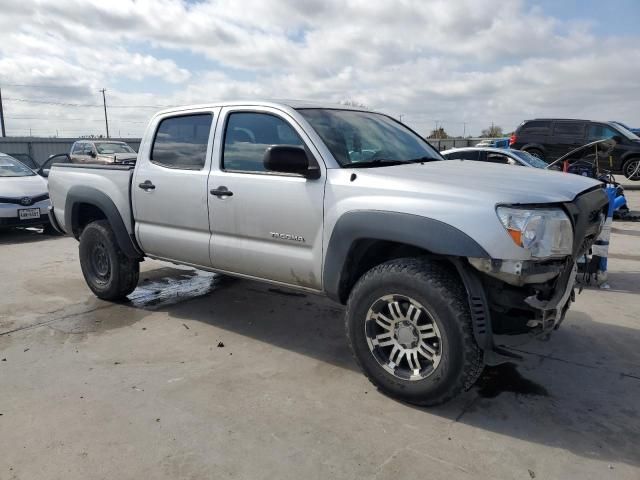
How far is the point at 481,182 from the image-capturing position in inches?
123

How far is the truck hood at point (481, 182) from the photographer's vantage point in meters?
2.89

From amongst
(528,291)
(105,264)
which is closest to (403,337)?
(528,291)

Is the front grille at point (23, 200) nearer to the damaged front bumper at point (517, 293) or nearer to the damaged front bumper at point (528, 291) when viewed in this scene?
the damaged front bumper at point (517, 293)

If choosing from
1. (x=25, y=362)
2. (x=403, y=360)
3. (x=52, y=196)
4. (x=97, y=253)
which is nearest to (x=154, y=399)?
(x=25, y=362)

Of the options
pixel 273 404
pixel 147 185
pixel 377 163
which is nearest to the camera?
pixel 273 404

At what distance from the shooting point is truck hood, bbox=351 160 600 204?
9.49 ft

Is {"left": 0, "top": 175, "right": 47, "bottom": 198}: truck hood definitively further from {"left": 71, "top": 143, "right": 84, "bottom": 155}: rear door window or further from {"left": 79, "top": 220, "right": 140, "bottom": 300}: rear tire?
{"left": 71, "top": 143, "right": 84, "bottom": 155}: rear door window

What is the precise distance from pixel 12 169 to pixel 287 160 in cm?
892

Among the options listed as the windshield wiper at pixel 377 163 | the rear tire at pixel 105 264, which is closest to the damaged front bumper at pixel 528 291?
the windshield wiper at pixel 377 163

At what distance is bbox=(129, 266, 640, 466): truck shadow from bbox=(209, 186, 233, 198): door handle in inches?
50.1

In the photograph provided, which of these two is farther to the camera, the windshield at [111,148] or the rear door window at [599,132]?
the windshield at [111,148]

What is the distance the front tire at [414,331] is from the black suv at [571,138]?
1496cm

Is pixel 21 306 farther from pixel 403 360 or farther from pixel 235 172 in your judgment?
pixel 403 360

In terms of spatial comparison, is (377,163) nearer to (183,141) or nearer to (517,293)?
(517,293)
